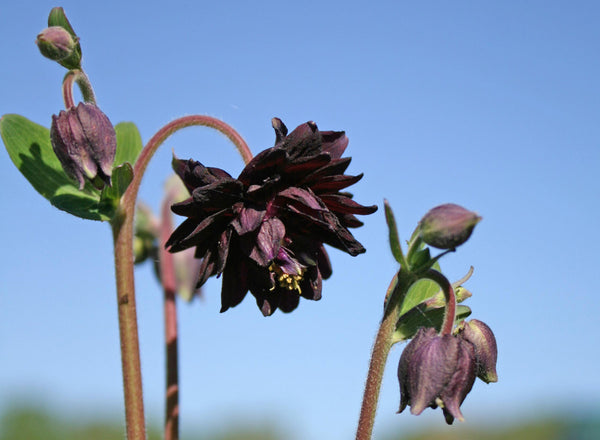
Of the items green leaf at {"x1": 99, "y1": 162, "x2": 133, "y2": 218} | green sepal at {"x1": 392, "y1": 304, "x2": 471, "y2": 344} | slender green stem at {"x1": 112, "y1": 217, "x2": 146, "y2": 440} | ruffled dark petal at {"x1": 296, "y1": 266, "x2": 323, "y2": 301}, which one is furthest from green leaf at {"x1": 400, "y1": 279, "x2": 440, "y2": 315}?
green leaf at {"x1": 99, "y1": 162, "x2": 133, "y2": 218}

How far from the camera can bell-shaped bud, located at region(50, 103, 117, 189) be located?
7.27 ft

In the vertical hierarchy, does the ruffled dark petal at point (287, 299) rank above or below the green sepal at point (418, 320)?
above

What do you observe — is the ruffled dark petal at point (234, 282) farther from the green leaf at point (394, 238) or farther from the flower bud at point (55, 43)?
the flower bud at point (55, 43)

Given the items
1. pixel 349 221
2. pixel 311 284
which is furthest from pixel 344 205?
pixel 311 284

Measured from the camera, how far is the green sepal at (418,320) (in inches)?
84.0

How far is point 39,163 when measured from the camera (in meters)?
2.65

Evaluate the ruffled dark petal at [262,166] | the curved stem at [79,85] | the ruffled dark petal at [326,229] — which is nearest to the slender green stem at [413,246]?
the ruffled dark petal at [326,229]

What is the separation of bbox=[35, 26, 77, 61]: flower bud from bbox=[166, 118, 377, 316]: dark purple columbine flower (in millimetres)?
528

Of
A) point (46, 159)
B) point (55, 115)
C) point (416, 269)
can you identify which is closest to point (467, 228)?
point (416, 269)

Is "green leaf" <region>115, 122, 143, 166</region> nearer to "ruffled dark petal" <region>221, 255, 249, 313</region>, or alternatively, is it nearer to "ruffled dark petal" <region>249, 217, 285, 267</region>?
"ruffled dark petal" <region>221, 255, 249, 313</region>

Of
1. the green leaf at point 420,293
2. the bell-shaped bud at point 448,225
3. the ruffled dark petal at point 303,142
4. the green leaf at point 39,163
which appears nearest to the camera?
the bell-shaped bud at point 448,225

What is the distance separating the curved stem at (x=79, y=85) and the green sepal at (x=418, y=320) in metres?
1.21

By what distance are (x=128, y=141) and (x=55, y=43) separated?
667mm

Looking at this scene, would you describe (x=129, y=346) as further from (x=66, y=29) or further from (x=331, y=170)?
(x=66, y=29)
